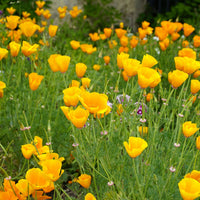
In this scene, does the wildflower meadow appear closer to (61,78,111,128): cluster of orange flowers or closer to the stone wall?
(61,78,111,128): cluster of orange flowers

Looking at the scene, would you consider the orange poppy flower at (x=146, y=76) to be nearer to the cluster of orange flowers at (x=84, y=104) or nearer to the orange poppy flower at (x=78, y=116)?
the cluster of orange flowers at (x=84, y=104)

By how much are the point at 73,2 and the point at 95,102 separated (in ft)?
14.5

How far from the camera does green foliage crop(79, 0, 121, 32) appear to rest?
5.59 metres

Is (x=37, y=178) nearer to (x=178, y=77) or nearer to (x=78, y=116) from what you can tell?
(x=78, y=116)

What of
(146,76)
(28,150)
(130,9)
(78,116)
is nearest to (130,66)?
(146,76)

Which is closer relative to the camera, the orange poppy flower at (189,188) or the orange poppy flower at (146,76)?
the orange poppy flower at (189,188)

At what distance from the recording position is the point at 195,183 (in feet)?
3.39

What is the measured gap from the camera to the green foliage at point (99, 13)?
220 inches

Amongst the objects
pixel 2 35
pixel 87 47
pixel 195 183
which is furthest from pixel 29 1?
pixel 195 183

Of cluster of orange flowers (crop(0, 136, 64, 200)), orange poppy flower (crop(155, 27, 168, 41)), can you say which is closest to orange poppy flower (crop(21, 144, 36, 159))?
cluster of orange flowers (crop(0, 136, 64, 200))

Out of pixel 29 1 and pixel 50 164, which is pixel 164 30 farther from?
pixel 29 1

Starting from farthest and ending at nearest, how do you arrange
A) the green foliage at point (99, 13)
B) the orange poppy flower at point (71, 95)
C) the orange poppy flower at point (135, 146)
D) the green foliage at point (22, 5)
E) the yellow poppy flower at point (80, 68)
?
1. the green foliage at point (99, 13)
2. the green foliage at point (22, 5)
3. the yellow poppy flower at point (80, 68)
4. the orange poppy flower at point (71, 95)
5. the orange poppy flower at point (135, 146)

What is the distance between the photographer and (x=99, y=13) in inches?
228

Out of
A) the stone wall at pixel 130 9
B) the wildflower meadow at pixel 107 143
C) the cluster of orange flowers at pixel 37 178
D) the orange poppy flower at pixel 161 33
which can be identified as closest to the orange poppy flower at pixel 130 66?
the wildflower meadow at pixel 107 143
